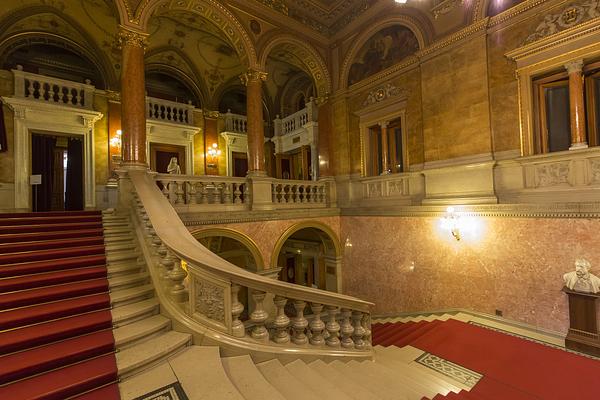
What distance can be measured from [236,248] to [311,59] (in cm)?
675

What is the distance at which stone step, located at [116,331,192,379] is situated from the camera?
7.57 feet

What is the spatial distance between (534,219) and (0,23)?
13.2 m

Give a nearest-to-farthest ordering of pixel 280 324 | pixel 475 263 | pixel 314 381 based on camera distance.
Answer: pixel 314 381, pixel 280 324, pixel 475 263

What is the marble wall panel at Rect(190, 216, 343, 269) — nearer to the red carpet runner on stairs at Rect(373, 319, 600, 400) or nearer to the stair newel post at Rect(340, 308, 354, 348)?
the red carpet runner on stairs at Rect(373, 319, 600, 400)

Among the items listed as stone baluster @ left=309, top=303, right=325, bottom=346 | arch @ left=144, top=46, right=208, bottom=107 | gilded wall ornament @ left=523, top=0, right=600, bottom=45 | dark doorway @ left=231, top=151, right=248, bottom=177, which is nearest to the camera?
stone baluster @ left=309, top=303, right=325, bottom=346

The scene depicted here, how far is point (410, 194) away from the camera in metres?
7.23

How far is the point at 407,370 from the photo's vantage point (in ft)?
11.8

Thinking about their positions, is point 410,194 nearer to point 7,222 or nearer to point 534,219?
point 534,219

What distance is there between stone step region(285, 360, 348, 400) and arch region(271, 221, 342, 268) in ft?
15.1

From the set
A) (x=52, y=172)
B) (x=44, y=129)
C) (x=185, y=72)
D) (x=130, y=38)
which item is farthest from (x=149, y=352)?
(x=185, y=72)

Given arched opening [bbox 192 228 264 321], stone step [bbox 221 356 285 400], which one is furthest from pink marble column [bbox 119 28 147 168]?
stone step [bbox 221 356 285 400]

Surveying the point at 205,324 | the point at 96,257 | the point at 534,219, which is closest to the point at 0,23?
the point at 96,257

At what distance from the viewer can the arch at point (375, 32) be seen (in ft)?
23.2

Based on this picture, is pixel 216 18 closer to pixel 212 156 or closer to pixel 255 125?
pixel 255 125
